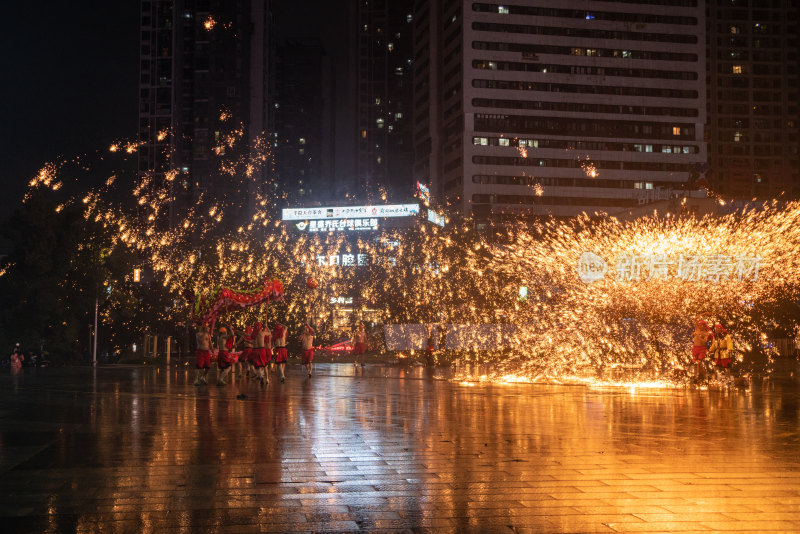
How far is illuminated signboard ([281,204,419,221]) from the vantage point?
264 feet

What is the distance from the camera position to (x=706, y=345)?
22203 millimetres

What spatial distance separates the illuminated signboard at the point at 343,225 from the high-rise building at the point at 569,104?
19.7 metres

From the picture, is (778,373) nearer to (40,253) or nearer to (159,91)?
(40,253)

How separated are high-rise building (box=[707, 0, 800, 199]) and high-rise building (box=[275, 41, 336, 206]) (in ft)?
257

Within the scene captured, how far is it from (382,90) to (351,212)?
74337mm

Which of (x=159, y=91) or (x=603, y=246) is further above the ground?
(x=159, y=91)

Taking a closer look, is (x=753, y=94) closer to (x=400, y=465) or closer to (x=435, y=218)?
(x=435, y=218)

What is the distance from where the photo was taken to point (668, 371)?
90.1 feet

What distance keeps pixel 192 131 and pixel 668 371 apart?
76.1 metres

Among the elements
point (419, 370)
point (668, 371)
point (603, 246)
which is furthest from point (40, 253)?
point (668, 371)

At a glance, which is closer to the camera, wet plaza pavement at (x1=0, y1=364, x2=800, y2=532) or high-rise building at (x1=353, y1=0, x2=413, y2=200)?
wet plaza pavement at (x1=0, y1=364, x2=800, y2=532)

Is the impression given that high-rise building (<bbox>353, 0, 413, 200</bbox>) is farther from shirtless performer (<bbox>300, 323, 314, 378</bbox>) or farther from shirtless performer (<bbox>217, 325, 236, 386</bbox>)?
shirtless performer (<bbox>217, 325, 236, 386</bbox>)

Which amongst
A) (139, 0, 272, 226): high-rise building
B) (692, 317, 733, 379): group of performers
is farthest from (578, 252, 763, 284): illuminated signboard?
(139, 0, 272, 226): high-rise building

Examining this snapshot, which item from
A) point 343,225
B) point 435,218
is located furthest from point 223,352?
point 435,218
